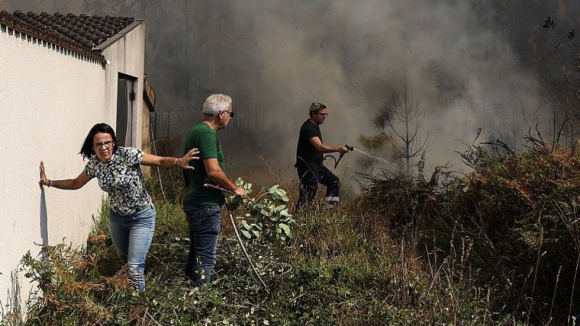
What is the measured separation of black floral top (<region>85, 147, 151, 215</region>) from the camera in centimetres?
551

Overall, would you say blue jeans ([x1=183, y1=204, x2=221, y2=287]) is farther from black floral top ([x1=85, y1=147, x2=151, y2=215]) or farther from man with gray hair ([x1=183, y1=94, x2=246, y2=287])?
black floral top ([x1=85, y1=147, x2=151, y2=215])

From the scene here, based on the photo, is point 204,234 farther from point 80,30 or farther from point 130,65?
point 130,65

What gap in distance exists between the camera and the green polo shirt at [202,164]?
5.65 metres

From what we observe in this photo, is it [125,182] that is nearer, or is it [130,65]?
[125,182]

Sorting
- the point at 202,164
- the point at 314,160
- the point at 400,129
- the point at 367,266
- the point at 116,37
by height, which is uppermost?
the point at 116,37

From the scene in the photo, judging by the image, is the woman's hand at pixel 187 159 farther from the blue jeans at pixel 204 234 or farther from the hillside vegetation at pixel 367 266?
the hillside vegetation at pixel 367 266

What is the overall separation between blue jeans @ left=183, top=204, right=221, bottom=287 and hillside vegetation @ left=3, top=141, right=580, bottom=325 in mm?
167

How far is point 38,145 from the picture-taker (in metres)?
5.39

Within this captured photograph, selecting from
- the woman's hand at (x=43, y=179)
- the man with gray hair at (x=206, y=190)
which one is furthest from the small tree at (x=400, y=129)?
the woman's hand at (x=43, y=179)

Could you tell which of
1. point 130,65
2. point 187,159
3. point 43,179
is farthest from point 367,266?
point 130,65

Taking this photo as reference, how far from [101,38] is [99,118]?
1600 millimetres

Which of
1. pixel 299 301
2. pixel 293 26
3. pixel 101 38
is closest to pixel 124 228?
pixel 299 301

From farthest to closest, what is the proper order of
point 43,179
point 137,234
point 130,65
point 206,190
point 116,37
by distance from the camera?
point 130,65, point 116,37, point 206,190, point 137,234, point 43,179

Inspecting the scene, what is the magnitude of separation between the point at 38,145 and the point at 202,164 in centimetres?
112
